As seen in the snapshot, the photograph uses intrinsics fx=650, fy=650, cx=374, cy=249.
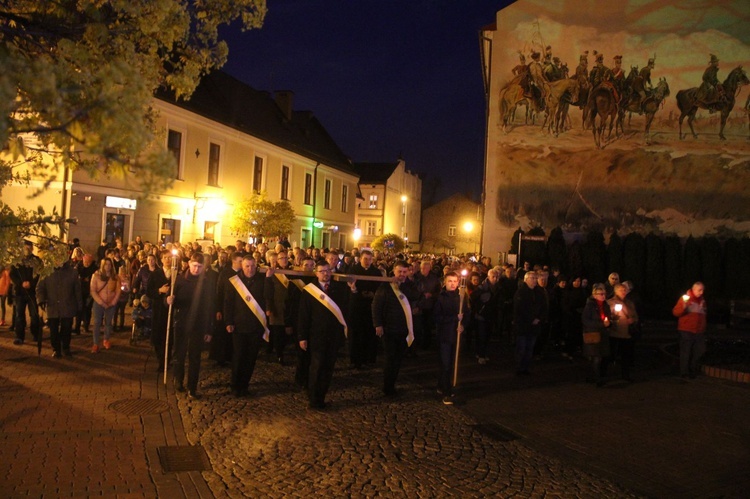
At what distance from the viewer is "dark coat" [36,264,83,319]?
415 inches

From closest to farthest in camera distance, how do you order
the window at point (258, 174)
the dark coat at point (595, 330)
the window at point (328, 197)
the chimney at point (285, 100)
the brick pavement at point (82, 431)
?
the brick pavement at point (82, 431), the dark coat at point (595, 330), the window at point (258, 174), the chimney at point (285, 100), the window at point (328, 197)

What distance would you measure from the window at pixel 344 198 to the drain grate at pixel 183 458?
40.2m

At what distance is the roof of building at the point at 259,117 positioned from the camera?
29850 millimetres

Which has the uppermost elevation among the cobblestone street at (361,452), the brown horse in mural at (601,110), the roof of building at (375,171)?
the roof of building at (375,171)

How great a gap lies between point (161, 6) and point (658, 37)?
2669cm

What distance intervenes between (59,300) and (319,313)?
482 cm

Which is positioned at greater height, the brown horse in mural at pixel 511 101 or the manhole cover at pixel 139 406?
the brown horse in mural at pixel 511 101

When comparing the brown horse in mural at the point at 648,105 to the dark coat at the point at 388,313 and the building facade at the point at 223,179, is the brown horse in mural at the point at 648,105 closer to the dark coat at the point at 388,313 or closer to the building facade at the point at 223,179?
the building facade at the point at 223,179

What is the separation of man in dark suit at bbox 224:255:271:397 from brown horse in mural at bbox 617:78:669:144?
74.1ft

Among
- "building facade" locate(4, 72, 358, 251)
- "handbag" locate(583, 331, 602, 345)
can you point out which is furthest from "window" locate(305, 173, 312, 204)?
"handbag" locate(583, 331, 602, 345)

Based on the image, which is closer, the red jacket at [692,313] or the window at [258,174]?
the red jacket at [692,313]

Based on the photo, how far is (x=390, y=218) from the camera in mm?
71250

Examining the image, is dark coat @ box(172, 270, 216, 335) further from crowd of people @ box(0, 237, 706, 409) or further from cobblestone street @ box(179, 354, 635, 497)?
cobblestone street @ box(179, 354, 635, 497)

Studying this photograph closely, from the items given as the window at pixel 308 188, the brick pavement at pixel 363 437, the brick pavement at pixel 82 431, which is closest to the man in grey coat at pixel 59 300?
the brick pavement at pixel 82 431
